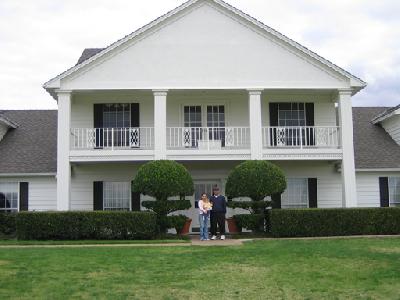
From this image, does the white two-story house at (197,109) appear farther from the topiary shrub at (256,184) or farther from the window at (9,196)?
the topiary shrub at (256,184)

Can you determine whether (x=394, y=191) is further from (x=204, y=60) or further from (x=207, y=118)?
(x=204, y=60)

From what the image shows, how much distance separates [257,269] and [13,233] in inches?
491

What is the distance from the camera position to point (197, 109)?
2533 centimetres

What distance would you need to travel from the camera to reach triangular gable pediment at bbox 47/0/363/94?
76.6ft

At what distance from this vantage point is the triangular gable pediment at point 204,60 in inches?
919

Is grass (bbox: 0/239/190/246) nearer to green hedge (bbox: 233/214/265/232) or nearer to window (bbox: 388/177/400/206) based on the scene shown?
green hedge (bbox: 233/214/265/232)

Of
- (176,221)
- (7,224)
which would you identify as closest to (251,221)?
(176,221)

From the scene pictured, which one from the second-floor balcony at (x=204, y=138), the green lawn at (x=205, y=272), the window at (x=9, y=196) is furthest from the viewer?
the window at (x=9, y=196)

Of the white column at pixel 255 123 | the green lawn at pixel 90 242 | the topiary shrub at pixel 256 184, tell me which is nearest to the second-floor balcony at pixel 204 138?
the white column at pixel 255 123

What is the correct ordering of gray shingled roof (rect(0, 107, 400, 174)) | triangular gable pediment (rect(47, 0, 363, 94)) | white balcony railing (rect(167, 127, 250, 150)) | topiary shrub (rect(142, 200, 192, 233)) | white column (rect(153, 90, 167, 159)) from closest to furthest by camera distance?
topiary shrub (rect(142, 200, 192, 233))
white column (rect(153, 90, 167, 159))
triangular gable pediment (rect(47, 0, 363, 94))
white balcony railing (rect(167, 127, 250, 150))
gray shingled roof (rect(0, 107, 400, 174))

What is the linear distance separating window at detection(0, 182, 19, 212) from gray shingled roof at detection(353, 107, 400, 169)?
13.7 metres

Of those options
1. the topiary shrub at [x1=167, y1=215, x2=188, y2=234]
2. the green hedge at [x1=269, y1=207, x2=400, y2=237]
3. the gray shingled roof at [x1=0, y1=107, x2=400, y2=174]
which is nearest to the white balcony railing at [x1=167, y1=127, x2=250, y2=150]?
the topiary shrub at [x1=167, y1=215, x2=188, y2=234]

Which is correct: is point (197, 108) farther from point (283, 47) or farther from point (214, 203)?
point (214, 203)

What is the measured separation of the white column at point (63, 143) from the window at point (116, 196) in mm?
2287
